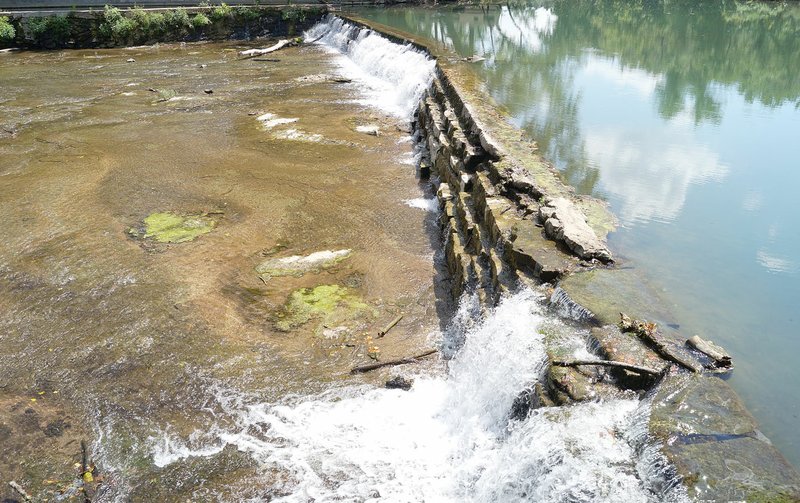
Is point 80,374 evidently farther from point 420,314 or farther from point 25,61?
point 25,61

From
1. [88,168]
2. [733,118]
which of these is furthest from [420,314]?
[733,118]

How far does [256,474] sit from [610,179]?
6351 millimetres

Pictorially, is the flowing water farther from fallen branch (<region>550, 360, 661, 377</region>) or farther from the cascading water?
fallen branch (<region>550, 360, 661, 377</region>)

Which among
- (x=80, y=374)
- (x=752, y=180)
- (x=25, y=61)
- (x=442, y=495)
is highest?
(x=25, y=61)

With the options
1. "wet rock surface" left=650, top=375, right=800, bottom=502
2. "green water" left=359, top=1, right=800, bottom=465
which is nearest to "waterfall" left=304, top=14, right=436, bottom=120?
"green water" left=359, top=1, right=800, bottom=465

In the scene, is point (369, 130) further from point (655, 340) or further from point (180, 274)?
point (655, 340)

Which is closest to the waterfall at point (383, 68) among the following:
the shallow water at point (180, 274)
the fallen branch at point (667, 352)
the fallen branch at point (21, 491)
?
the shallow water at point (180, 274)

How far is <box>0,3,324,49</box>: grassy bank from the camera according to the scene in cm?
2373

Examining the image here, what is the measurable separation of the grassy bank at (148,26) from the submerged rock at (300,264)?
21.9 m

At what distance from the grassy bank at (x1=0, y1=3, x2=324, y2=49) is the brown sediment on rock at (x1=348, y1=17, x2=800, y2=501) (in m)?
20.1

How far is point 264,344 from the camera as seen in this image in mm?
5871

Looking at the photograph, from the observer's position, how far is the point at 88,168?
10.4 metres

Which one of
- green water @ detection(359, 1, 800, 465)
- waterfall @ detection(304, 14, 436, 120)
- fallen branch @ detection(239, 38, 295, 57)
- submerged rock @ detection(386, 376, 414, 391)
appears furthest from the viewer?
fallen branch @ detection(239, 38, 295, 57)

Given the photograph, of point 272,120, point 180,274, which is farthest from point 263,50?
point 180,274
